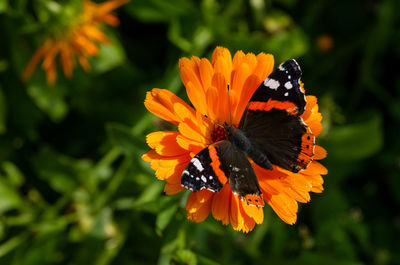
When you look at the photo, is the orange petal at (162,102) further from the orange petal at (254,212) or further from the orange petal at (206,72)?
the orange petal at (254,212)

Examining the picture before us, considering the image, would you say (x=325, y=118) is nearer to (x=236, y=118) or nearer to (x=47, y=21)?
(x=236, y=118)

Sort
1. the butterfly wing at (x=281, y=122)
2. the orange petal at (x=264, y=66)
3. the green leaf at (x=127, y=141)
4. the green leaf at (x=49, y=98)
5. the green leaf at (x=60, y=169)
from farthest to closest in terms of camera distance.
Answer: the green leaf at (x=49, y=98) < the green leaf at (x=60, y=169) < the green leaf at (x=127, y=141) < the orange petal at (x=264, y=66) < the butterfly wing at (x=281, y=122)

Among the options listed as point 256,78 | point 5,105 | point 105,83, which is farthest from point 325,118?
point 5,105

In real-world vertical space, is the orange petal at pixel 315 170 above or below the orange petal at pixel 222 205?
above

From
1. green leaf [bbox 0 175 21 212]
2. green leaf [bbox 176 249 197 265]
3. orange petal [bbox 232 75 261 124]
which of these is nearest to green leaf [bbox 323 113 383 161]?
orange petal [bbox 232 75 261 124]

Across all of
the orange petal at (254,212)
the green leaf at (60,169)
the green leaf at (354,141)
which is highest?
the orange petal at (254,212)

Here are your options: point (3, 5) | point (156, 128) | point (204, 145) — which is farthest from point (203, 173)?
point (3, 5)

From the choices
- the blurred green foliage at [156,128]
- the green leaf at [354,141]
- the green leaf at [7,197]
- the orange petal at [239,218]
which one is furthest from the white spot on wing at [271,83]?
the green leaf at [7,197]
